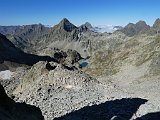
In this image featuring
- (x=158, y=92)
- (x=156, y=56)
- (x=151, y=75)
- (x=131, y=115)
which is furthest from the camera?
(x=156, y=56)

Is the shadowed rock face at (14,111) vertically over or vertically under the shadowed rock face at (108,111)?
over

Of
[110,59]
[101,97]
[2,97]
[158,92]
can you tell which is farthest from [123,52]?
[2,97]

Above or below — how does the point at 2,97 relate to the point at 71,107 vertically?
above

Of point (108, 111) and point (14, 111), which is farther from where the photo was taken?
point (108, 111)

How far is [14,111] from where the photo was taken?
102ft

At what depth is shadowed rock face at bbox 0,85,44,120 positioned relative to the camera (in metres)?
28.2

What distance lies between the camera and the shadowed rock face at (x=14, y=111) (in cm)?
2824

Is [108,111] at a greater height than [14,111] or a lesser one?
lesser

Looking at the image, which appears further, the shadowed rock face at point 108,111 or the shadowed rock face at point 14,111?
the shadowed rock face at point 108,111

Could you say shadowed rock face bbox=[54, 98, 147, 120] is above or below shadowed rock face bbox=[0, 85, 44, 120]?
below

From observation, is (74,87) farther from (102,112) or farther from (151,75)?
(151,75)

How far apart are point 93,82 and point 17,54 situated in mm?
92784

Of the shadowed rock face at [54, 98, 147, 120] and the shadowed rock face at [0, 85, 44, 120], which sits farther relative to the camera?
the shadowed rock face at [54, 98, 147, 120]

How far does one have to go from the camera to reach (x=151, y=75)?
3506 inches
